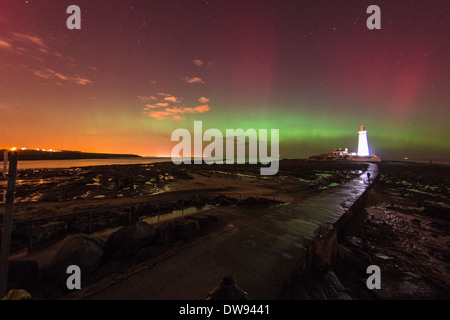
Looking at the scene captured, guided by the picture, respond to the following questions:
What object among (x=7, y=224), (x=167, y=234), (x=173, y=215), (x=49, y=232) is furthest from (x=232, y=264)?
(x=49, y=232)

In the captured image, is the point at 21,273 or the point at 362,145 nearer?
the point at 21,273

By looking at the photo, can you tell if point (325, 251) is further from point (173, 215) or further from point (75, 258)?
point (173, 215)

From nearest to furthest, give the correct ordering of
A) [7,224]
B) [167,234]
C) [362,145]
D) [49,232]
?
[7,224] < [167,234] < [49,232] < [362,145]

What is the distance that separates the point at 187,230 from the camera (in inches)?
245

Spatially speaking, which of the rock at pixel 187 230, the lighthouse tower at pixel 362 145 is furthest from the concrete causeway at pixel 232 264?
the lighthouse tower at pixel 362 145

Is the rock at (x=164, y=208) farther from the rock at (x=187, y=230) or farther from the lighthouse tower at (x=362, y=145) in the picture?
the lighthouse tower at (x=362, y=145)

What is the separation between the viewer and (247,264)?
4066 mm

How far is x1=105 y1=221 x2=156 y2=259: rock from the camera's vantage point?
4973mm

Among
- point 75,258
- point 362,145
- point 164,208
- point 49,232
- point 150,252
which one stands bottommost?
point 164,208

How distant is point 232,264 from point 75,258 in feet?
12.9

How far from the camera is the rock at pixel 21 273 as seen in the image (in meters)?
3.93

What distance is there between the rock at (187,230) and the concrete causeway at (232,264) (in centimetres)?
104
